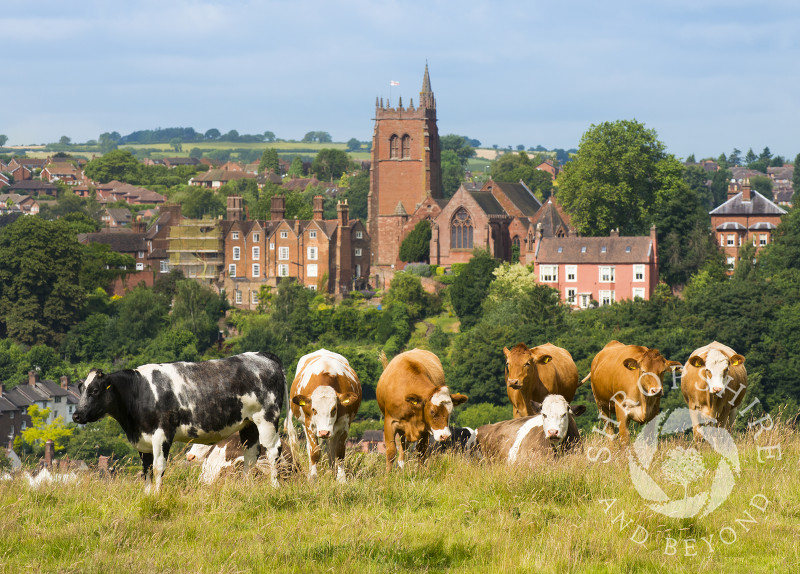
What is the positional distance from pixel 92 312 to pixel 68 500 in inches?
3648

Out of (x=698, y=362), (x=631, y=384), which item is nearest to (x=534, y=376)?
(x=631, y=384)

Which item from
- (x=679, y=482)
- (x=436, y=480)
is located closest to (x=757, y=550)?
(x=679, y=482)

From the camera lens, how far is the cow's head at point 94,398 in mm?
11938

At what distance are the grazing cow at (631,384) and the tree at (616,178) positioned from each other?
7348cm

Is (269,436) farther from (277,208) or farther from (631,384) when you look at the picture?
(277,208)

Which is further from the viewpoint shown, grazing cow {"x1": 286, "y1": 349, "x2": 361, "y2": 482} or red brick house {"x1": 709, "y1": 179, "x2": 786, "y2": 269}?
red brick house {"x1": 709, "y1": 179, "x2": 786, "y2": 269}

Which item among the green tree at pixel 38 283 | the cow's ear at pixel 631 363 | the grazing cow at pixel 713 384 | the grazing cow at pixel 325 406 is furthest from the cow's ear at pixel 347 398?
the green tree at pixel 38 283

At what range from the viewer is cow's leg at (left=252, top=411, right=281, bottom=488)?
12.9 meters

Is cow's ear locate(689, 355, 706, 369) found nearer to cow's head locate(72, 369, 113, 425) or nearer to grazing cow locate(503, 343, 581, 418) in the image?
grazing cow locate(503, 343, 581, 418)

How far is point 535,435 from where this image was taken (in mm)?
14391

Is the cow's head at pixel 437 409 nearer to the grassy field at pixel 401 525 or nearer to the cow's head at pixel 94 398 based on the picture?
the grassy field at pixel 401 525

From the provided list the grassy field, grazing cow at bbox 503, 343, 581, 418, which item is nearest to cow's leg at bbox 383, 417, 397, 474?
the grassy field

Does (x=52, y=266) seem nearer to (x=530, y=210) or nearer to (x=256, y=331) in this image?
(x=256, y=331)

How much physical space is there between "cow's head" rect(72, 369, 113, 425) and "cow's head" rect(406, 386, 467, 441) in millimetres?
3652
